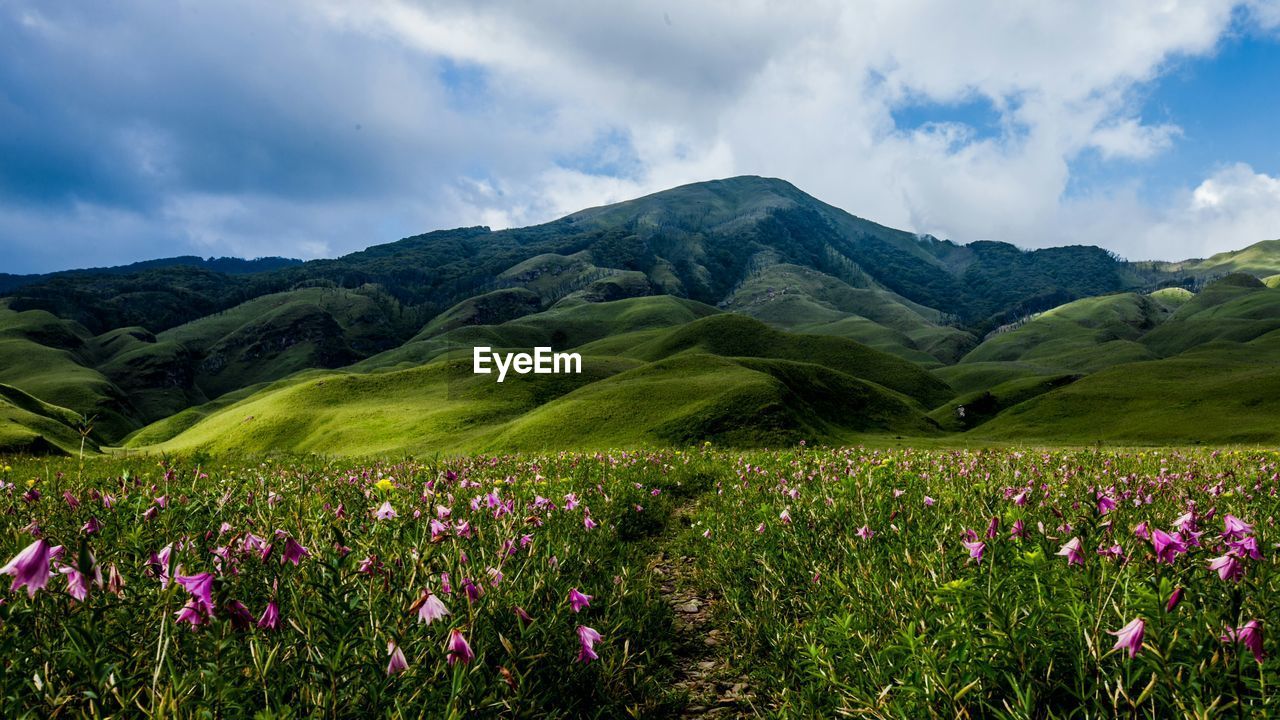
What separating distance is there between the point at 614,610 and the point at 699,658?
103cm

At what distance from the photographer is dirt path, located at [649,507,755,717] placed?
5.05m

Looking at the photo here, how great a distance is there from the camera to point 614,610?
19.6ft

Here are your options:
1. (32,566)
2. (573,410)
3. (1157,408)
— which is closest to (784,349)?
(1157,408)

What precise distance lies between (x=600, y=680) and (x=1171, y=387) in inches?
4076

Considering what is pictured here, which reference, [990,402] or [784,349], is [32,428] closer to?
[990,402]

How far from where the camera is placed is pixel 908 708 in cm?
321

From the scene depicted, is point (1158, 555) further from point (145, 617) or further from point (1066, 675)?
point (145, 617)

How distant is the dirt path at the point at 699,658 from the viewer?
5.05 m

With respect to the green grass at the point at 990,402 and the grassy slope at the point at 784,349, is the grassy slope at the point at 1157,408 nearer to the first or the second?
the green grass at the point at 990,402

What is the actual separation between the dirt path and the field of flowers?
82 millimetres

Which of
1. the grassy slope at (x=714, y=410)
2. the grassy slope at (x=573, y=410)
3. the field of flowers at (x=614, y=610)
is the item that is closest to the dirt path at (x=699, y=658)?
the field of flowers at (x=614, y=610)

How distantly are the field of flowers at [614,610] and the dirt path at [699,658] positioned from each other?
0.08 m

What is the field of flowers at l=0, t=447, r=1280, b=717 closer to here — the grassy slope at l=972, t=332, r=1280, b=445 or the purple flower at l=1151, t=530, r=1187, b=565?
the purple flower at l=1151, t=530, r=1187, b=565

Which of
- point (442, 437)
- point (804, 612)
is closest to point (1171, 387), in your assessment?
point (442, 437)
